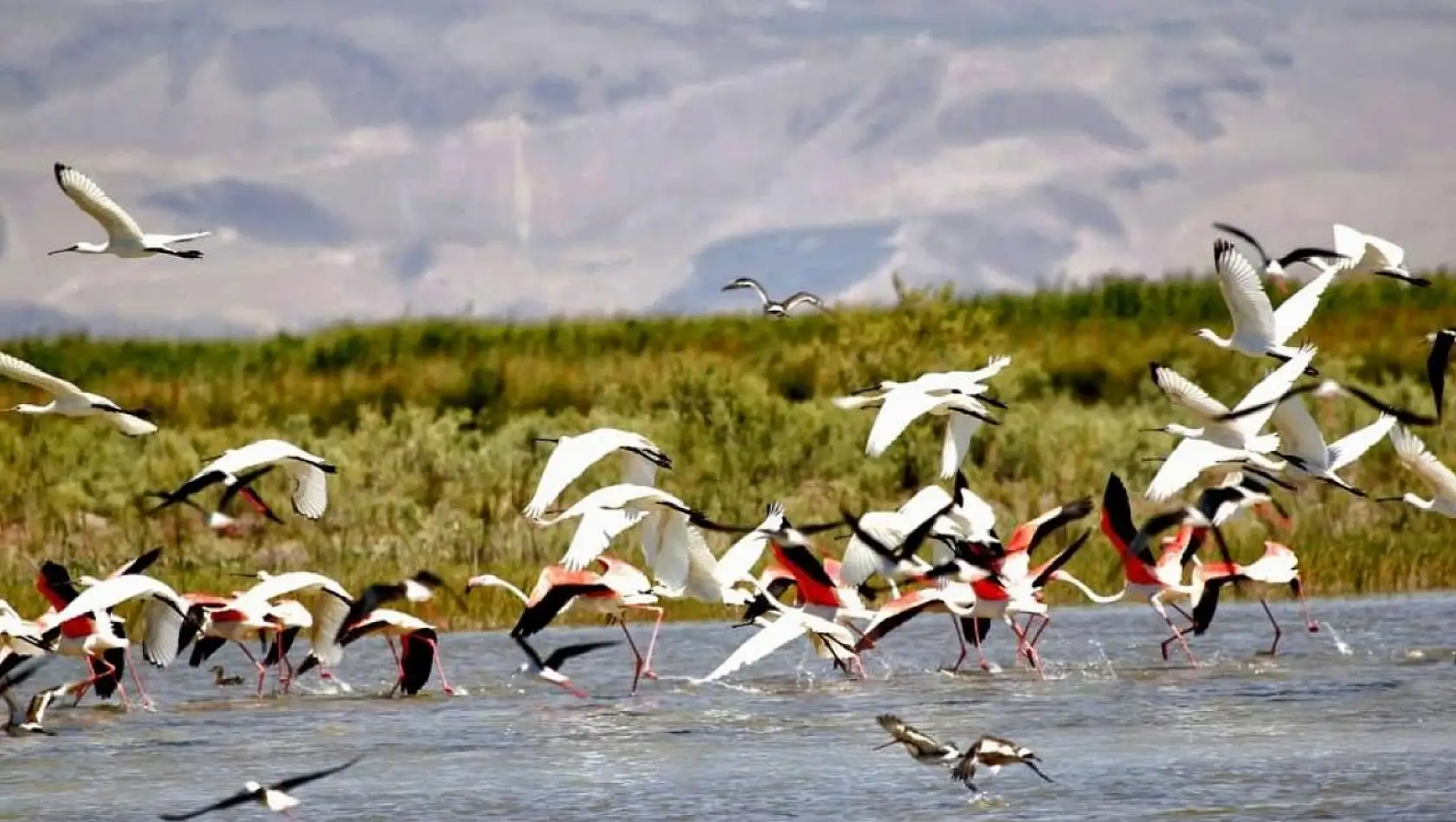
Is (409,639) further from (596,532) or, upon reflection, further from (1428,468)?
(1428,468)

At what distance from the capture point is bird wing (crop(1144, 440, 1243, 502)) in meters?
12.7

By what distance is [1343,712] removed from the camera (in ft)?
41.6

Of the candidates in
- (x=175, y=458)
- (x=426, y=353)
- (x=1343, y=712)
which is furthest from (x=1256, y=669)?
(x=426, y=353)

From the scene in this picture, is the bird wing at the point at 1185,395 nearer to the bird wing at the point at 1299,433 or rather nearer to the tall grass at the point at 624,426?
the bird wing at the point at 1299,433

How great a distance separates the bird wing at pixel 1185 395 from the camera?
42.2ft

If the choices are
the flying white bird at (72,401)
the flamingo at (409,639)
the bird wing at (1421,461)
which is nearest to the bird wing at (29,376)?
the flying white bird at (72,401)

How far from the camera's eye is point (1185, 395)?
13.0 metres

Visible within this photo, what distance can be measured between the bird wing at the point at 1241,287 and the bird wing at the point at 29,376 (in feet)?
20.7

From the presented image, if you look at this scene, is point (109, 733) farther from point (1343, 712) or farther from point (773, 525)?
point (1343, 712)

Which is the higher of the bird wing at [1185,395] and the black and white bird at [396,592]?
the bird wing at [1185,395]

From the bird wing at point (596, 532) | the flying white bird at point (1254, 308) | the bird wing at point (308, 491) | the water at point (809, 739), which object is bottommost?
the water at point (809, 739)

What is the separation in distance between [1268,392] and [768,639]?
2815 millimetres

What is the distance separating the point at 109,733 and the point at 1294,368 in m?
6.31

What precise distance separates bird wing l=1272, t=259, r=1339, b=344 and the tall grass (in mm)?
630
